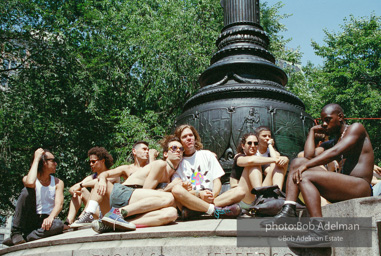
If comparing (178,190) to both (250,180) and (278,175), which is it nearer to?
(250,180)

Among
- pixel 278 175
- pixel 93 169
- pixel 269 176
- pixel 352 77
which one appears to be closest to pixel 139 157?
pixel 93 169

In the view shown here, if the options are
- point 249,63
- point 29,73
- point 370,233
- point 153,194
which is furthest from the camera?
point 29,73

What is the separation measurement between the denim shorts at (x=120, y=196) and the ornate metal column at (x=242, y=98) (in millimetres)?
2700

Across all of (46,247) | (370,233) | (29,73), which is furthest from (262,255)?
(29,73)

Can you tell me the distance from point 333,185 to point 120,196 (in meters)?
2.54

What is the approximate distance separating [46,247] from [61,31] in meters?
12.4

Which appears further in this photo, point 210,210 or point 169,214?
point 210,210

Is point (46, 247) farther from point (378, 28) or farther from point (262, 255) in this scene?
point (378, 28)

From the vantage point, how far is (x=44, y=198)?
5969 mm

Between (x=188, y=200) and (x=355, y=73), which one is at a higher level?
(x=355, y=73)

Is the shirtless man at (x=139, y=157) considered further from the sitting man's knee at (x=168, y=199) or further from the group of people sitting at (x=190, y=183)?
the sitting man's knee at (x=168, y=199)

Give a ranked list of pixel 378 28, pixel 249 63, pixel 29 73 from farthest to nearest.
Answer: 1. pixel 378 28
2. pixel 29 73
3. pixel 249 63

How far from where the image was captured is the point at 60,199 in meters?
6.02

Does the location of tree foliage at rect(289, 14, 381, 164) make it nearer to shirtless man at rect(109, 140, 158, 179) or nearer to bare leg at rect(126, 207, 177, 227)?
shirtless man at rect(109, 140, 158, 179)
